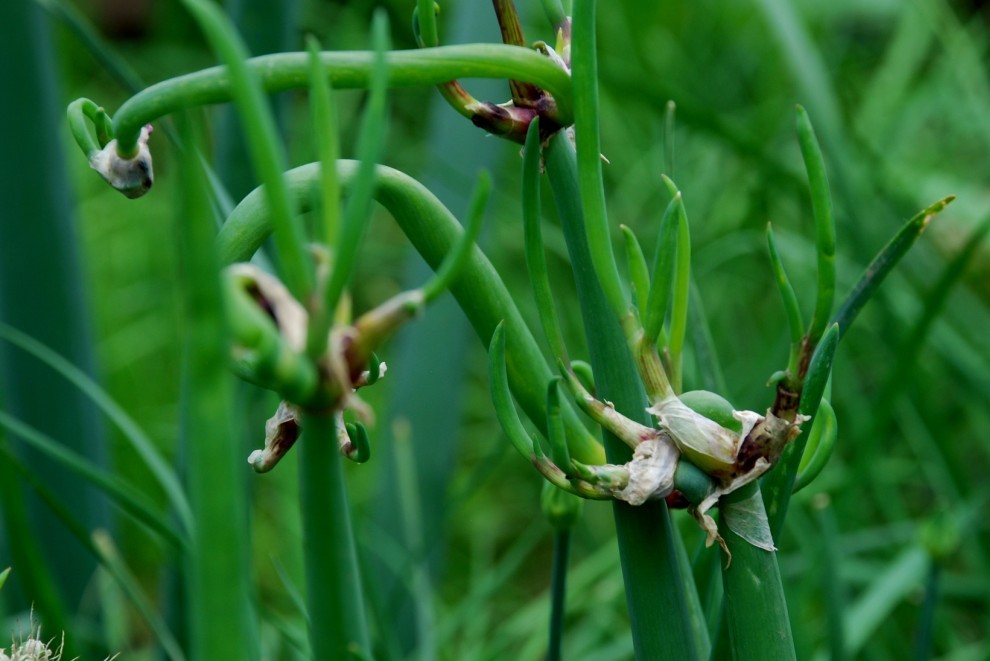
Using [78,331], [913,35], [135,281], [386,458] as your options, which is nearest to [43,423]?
[78,331]

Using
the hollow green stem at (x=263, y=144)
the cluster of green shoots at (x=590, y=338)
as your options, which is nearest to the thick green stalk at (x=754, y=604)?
the cluster of green shoots at (x=590, y=338)

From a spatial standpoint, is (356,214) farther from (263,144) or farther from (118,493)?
(118,493)

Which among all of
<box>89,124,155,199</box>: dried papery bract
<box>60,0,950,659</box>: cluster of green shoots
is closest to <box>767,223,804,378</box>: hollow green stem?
<box>60,0,950,659</box>: cluster of green shoots

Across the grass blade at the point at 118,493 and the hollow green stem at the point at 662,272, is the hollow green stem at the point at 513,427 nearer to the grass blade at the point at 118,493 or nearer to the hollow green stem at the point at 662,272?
the hollow green stem at the point at 662,272

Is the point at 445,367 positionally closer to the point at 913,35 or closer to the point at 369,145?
the point at 369,145

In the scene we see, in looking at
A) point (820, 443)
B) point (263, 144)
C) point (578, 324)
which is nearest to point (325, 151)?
point (263, 144)
